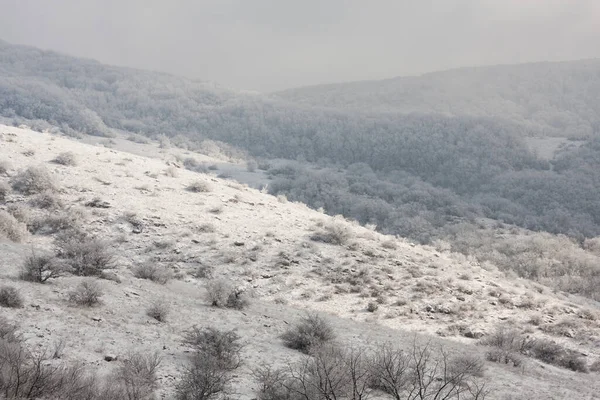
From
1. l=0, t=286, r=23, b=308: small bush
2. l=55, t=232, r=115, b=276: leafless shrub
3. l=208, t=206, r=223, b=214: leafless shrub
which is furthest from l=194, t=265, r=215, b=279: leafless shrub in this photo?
l=0, t=286, r=23, b=308: small bush

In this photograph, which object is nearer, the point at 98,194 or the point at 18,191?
the point at 18,191

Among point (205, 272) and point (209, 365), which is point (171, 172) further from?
point (209, 365)

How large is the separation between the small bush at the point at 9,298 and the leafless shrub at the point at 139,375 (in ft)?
8.73

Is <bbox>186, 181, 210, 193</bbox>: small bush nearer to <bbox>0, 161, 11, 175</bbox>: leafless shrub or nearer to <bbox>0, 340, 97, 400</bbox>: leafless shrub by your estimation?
<bbox>0, 161, 11, 175</bbox>: leafless shrub

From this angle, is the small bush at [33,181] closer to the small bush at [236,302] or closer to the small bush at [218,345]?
the small bush at [236,302]

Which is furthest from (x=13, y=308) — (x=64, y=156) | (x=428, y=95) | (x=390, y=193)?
(x=428, y=95)

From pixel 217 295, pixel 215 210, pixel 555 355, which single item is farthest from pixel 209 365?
pixel 215 210

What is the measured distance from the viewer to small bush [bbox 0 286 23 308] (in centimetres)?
743

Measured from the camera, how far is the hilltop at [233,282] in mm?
7812

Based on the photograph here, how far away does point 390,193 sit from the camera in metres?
55.2

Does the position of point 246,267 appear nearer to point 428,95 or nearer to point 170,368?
point 170,368

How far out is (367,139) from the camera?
80500 millimetres

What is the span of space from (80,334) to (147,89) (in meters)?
108

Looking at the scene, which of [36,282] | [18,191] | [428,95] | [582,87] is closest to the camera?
[36,282]
